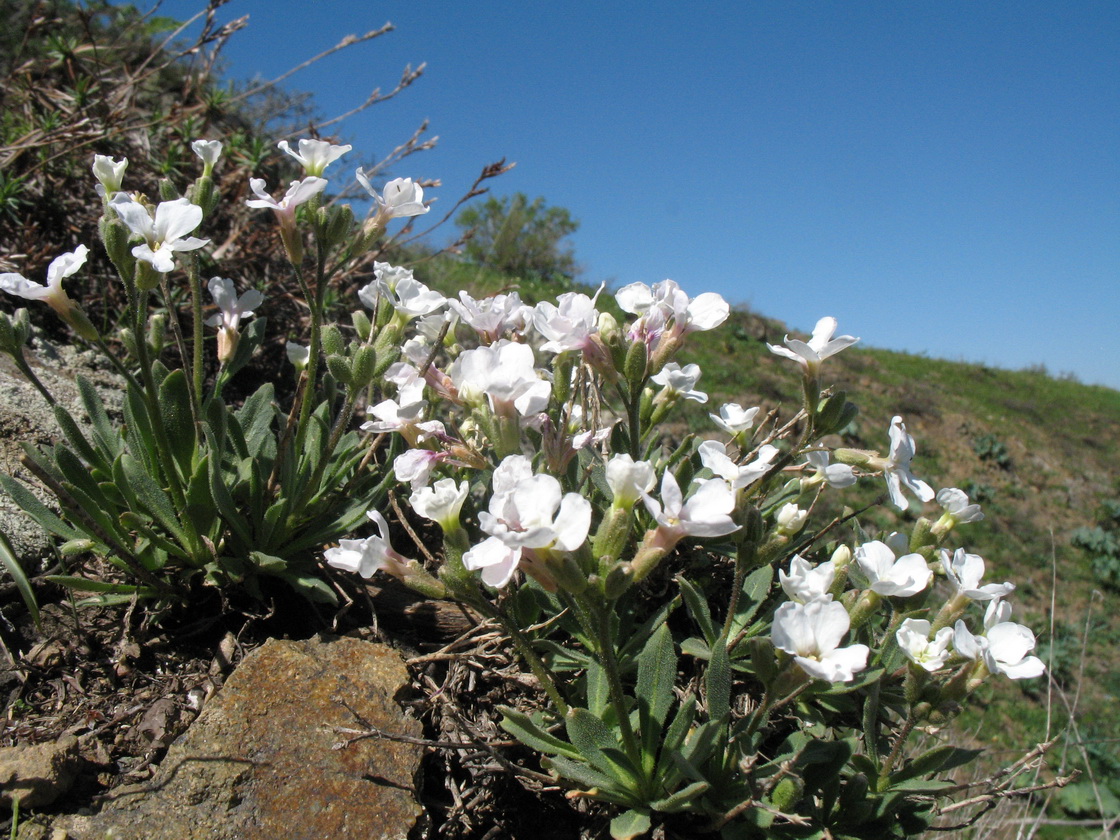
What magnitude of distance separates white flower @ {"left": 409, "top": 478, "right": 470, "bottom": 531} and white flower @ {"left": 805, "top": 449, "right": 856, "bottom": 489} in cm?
73

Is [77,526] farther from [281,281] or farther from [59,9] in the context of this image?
[59,9]

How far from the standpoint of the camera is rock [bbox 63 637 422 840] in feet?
4.12

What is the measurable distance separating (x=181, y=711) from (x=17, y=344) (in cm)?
89

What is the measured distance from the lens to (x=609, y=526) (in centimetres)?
110

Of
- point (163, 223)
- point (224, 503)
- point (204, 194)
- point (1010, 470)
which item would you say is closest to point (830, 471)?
point (224, 503)

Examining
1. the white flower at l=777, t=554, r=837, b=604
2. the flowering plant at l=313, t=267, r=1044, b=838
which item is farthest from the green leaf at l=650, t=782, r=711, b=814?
the white flower at l=777, t=554, r=837, b=604

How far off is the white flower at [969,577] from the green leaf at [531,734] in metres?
0.79

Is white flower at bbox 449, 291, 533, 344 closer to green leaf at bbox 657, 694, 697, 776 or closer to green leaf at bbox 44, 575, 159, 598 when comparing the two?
green leaf at bbox 657, 694, 697, 776

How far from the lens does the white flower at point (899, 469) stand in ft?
4.50

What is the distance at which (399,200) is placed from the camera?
1678 millimetres

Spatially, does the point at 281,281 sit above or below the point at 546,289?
below

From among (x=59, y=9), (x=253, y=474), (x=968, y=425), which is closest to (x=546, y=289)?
(x=59, y=9)

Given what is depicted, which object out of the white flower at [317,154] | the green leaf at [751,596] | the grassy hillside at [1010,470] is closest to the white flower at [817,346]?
the green leaf at [751,596]

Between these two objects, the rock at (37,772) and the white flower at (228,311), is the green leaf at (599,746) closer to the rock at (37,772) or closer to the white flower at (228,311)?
the rock at (37,772)
